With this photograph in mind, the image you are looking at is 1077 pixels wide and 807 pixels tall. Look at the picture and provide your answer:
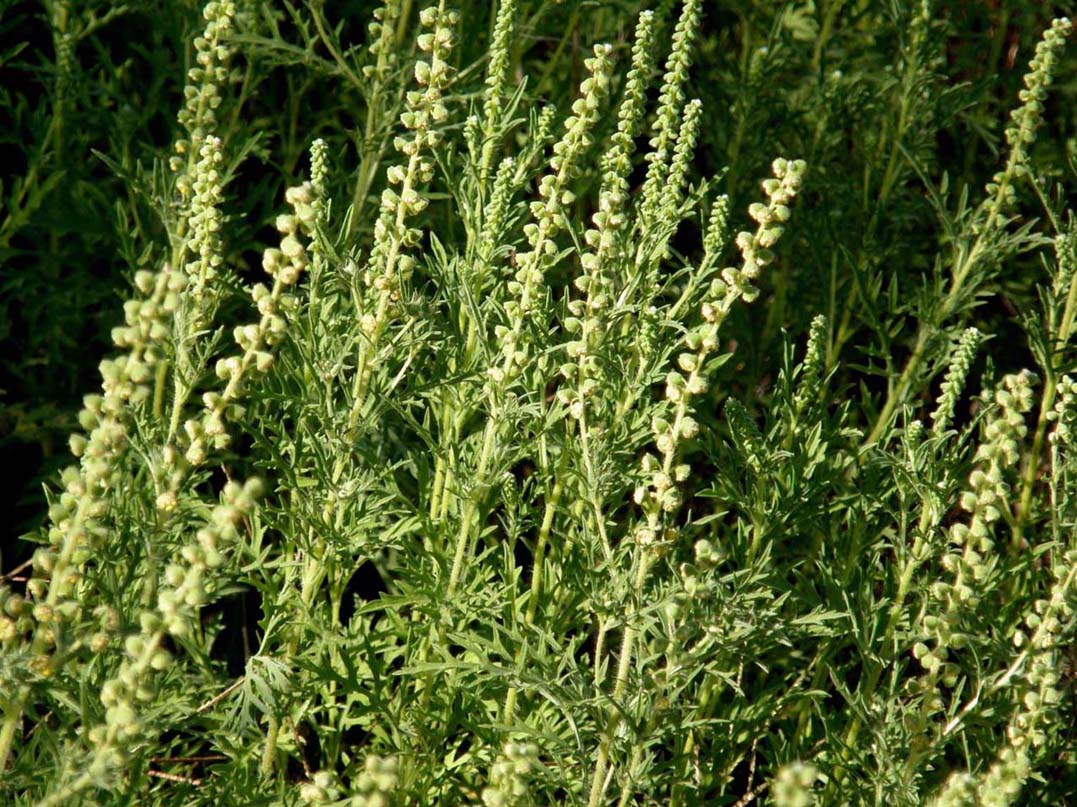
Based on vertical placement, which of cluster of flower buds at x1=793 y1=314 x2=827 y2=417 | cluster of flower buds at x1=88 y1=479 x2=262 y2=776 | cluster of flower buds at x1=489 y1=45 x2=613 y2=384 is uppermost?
cluster of flower buds at x1=489 y1=45 x2=613 y2=384

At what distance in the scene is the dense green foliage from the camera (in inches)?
103

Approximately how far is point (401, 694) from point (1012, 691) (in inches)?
61.7

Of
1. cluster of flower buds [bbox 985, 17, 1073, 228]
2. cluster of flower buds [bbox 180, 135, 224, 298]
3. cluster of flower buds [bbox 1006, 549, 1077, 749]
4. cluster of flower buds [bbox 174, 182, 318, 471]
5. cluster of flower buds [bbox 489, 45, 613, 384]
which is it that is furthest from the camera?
cluster of flower buds [bbox 985, 17, 1073, 228]

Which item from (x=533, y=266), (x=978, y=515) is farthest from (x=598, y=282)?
(x=978, y=515)

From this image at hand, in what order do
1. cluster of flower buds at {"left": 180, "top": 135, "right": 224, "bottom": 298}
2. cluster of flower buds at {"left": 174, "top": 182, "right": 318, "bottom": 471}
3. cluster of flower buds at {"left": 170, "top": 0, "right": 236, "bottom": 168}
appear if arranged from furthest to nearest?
cluster of flower buds at {"left": 170, "top": 0, "right": 236, "bottom": 168} → cluster of flower buds at {"left": 180, "top": 135, "right": 224, "bottom": 298} → cluster of flower buds at {"left": 174, "top": 182, "right": 318, "bottom": 471}

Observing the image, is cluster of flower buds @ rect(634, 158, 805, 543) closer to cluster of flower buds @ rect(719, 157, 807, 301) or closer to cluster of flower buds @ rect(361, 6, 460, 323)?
cluster of flower buds @ rect(719, 157, 807, 301)

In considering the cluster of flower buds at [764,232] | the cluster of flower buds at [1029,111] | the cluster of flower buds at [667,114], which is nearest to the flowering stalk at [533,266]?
the cluster of flower buds at [667,114]

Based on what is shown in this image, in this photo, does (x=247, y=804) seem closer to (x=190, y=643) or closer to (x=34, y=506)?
(x=190, y=643)

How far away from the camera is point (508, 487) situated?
3221 mm

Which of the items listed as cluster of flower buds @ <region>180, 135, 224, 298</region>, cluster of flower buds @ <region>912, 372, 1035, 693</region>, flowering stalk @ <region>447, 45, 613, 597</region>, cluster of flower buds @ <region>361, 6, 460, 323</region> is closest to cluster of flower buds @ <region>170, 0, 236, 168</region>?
cluster of flower buds @ <region>180, 135, 224, 298</region>

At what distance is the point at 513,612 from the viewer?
10.3 feet

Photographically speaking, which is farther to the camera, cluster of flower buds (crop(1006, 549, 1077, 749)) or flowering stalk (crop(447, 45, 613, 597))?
flowering stalk (crop(447, 45, 613, 597))

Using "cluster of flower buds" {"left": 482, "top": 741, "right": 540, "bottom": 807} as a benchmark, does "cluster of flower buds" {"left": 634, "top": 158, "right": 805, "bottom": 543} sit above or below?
above

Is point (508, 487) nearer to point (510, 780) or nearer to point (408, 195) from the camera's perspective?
point (408, 195)
